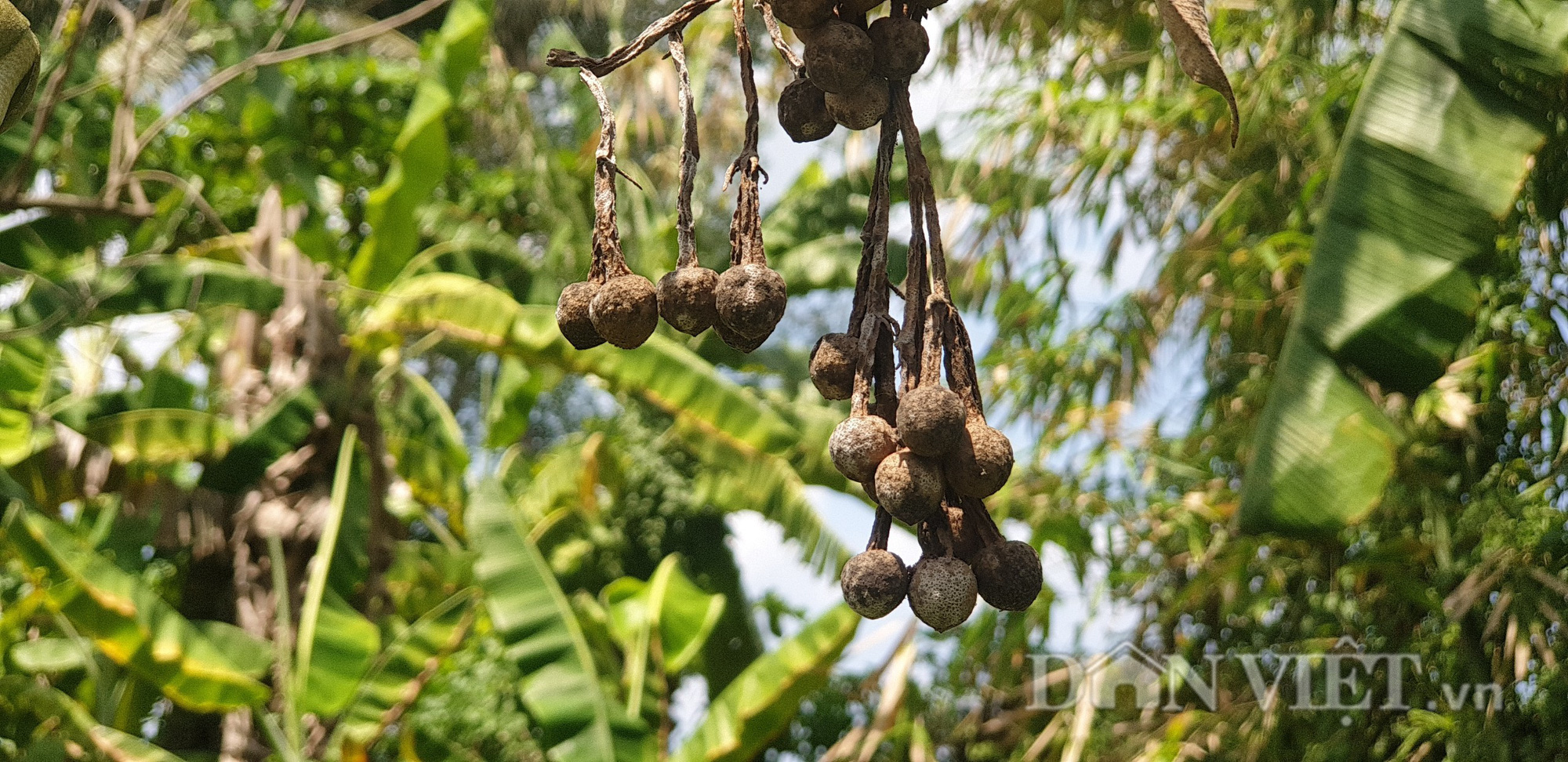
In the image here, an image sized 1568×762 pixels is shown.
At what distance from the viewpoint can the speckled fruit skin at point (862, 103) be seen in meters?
0.72

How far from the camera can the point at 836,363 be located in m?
0.71

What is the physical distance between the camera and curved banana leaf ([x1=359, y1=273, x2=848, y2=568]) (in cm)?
368

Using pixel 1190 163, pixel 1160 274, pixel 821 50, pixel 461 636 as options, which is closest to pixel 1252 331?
pixel 1160 274

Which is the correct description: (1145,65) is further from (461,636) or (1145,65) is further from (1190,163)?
(461,636)

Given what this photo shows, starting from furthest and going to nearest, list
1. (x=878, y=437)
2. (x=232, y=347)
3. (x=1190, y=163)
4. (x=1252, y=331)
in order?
(x=232, y=347), (x=1190, y=163), (x=1252, y=331), (x=878, y=437)

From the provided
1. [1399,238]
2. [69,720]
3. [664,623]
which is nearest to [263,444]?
[69,720]

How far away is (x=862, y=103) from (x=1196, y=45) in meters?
0.19

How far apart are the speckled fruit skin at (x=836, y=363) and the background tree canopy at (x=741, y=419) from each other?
1.42 m

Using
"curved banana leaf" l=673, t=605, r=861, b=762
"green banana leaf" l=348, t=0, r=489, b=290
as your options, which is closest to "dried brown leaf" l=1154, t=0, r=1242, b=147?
"curved banana leaf" l=673, t=605, r=861, b=762

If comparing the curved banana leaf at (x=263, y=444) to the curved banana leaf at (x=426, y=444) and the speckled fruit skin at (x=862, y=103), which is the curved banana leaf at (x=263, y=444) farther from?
the speckled fruit skin at (x=862, y=103)

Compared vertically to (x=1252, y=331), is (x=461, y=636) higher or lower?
lower

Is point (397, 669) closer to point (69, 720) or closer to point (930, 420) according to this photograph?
point (69, 720)

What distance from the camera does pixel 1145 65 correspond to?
157 inches

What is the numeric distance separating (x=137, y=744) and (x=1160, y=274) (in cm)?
313
